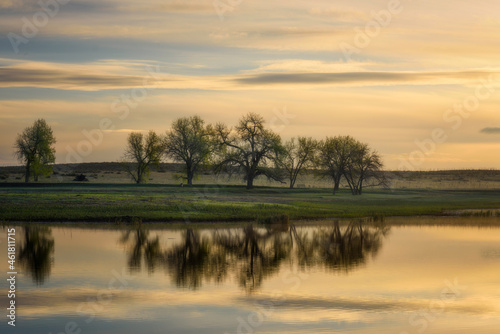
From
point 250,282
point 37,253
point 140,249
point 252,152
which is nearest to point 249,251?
point 140,249

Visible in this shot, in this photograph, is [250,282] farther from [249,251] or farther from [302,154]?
[302,154]

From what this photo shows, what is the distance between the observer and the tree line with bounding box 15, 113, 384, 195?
90688 millimetres

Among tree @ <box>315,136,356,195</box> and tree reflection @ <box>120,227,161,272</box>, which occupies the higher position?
tree @ <box>315,136,356,195</box>

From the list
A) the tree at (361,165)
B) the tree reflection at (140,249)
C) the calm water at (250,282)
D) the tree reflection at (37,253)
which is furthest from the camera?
the tree at (361,165)

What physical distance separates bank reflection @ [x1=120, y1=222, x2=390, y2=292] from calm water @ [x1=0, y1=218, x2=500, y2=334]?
68 millimetres

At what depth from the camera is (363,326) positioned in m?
17.7

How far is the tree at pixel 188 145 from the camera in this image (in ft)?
Result: 335

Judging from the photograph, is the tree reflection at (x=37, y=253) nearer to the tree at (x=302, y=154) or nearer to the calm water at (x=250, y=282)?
the calm water at (x=250, y=282)

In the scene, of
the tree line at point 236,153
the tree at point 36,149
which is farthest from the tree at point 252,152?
the tree at point 36,149

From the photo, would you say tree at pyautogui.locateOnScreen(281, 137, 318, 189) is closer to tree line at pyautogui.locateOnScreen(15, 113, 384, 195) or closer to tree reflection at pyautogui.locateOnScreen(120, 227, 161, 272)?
tree line at pyautogui.locateOnScreen(15, 113, 384, 195)

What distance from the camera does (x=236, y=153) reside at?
90.7 metres

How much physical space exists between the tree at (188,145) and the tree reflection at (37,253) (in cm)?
6229

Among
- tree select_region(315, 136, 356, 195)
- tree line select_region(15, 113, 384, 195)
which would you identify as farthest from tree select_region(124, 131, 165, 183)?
tree select_region(315, 136, 356, 195)

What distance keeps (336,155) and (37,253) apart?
2909 inches
